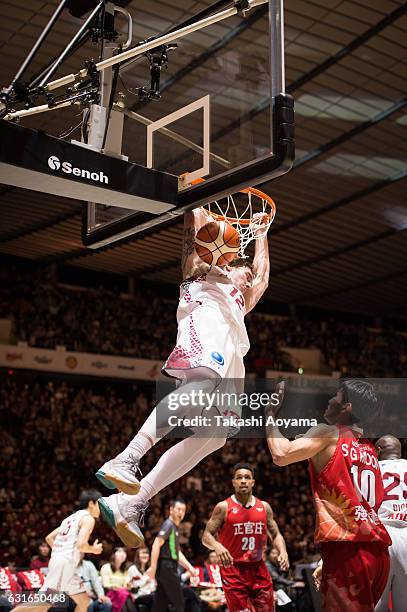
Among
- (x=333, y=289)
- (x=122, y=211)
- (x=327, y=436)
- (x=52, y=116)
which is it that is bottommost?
(x=327, y=436)

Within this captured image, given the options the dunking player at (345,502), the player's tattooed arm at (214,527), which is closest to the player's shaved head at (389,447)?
the dunking player at (345,502)

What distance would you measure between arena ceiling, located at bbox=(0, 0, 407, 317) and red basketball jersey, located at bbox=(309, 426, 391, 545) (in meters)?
2.57

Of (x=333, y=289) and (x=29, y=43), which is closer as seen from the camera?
(x=29, y=43)

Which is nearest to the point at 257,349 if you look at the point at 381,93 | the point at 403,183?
the point at 403,183

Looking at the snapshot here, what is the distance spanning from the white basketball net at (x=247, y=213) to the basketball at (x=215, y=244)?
1.79 ft

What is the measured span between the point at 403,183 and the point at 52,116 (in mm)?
15090

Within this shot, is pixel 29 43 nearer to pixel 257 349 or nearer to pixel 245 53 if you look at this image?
pixel 245 53

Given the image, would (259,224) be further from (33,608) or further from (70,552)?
(33,608)

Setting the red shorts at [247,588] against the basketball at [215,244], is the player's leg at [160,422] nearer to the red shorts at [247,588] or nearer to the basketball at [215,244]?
the basketball at [215,244]

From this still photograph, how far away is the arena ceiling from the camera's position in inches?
368

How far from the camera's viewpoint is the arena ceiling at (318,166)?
9.36 m

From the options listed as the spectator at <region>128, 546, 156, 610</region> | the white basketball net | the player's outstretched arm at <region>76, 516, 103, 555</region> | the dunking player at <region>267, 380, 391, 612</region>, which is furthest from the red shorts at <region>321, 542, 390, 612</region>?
the spectator at <region>128, 546, 156, 610</region>

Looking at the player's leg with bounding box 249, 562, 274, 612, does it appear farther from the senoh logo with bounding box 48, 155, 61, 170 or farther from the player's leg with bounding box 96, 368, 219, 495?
the senoh logo with bounding box 48, 155, 61, 170

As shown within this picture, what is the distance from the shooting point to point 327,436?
5387 mm
